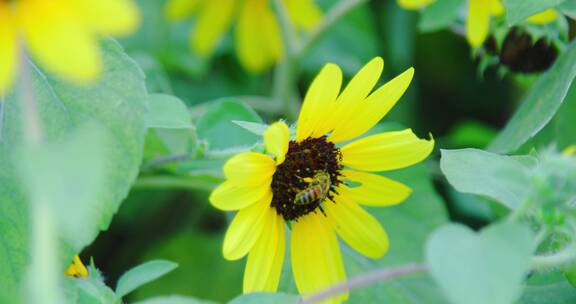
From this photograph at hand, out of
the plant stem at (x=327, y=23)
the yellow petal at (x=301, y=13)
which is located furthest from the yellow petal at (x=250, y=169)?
the yellow petal at (x=301, y=13)

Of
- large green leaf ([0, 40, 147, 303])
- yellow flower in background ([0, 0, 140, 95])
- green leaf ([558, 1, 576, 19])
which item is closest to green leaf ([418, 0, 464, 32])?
green leaf ([558, 1, 576, 19])

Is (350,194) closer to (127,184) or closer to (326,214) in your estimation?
(326,214)

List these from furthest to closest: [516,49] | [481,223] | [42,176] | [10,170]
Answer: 1. [481,223]
2. [516,49]
3. [10,170]
4. [42,176]

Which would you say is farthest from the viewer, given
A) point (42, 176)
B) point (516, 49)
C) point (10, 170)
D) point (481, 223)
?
point (481, 223)

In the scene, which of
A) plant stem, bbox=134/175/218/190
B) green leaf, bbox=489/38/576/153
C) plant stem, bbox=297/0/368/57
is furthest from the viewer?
plant stem, bbox=297/0/368/57

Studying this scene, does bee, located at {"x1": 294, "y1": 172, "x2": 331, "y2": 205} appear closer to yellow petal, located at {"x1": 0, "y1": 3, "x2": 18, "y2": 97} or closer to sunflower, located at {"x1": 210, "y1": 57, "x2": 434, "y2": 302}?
sunflower, located at {"x1": 210, "y1": 57, "x2": 434, "y2": 302}

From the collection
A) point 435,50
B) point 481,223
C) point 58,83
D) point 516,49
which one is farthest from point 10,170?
point 435,50
